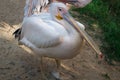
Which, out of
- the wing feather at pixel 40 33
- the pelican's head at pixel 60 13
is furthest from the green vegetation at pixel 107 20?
the wing feather at pixel 40 33

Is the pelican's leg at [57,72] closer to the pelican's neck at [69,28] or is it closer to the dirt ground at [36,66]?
the dirt ground at [36,66]

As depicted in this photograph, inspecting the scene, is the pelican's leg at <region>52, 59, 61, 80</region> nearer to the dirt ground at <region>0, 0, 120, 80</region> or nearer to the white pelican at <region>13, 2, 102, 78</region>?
the dirt ground at <region>0, 0, 120, 80</region>

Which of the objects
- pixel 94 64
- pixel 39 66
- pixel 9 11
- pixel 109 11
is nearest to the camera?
pixel 39 66

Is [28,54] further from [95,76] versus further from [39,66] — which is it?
[95,76]

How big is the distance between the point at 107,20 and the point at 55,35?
2868 millimetres

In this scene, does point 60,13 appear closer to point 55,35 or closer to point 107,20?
point 55,35

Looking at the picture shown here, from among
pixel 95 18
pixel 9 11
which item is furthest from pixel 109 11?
pixel 9 11

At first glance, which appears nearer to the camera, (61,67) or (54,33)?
(54,33)

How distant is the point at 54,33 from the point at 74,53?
34cm

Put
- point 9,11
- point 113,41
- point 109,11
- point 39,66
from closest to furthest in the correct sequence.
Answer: point 39,66 → point 113,41 → point 9,11 → point 109,11

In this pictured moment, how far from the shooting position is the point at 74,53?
12.5 feet

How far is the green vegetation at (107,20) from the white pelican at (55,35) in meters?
1.38

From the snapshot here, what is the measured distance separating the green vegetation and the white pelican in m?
1.38

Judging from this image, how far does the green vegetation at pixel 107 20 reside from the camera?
5.24 m
